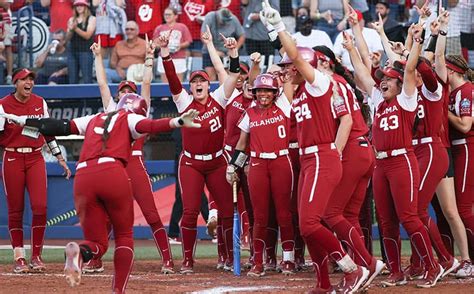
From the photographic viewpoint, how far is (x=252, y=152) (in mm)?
10320

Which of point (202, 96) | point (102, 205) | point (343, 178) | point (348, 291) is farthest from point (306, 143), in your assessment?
point (202, 96)

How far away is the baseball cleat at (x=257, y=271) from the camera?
10219 millimetres

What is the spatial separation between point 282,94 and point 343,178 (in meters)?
2.02

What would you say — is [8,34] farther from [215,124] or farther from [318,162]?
[318,162]

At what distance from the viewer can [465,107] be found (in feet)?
32.7

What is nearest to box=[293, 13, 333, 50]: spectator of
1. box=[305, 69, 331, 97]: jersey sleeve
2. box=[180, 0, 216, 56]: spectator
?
box=[180, 0, 216, 56]: spectator

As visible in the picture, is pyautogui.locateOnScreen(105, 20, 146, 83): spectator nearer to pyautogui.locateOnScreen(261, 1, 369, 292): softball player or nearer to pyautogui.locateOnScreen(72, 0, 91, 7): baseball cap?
pyautogui.locateOnScreen(72, 0, 91, 7): baseball cap

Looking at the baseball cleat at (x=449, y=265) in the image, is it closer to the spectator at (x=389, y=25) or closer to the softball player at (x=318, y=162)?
the softball player at (x=318, y=162)

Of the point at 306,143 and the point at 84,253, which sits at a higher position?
the point at 306,143

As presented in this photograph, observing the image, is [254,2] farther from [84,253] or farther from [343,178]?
[84,253]

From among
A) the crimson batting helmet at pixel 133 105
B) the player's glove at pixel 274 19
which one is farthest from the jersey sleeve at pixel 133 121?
the player's glove at pixel 274 19

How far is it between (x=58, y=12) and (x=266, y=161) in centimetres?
774

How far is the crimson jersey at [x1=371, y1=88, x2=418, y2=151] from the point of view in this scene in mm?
9148

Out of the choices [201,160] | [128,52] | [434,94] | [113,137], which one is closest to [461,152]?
[434,94]
